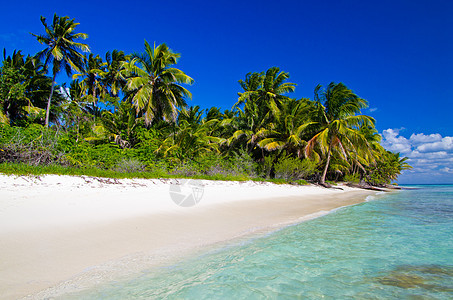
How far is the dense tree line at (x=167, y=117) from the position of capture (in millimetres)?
13477

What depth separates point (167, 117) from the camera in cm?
1720

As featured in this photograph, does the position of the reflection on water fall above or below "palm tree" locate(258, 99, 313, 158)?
below

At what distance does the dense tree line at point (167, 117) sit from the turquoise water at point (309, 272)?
794 cm

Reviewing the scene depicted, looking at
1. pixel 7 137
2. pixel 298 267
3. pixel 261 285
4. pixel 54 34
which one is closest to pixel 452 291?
pixel 298 267

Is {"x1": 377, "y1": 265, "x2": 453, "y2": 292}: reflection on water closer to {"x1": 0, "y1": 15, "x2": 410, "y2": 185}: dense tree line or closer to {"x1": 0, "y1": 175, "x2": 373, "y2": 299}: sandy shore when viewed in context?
{"x1": 0, "y1": 175, "x2": 373, "y2": 299}: sandy shore

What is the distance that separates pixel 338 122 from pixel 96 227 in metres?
18.5

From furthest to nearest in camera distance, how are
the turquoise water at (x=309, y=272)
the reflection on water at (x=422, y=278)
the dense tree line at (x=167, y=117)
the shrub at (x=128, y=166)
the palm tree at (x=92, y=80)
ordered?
the palm tree at (x=92, y=80) < the dense tree line at (x=167, y=117) < the shrub at (x=128, y=166) < the reflection on water at (x=422, y=278) < the turquoise water at (x=309, y=272)

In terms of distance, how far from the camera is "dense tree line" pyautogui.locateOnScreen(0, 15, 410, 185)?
13477 millimetres

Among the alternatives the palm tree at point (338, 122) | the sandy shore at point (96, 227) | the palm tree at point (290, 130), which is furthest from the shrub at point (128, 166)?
the palm tree at point (338, 122)

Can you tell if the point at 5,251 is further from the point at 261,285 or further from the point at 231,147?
the point at 231,147

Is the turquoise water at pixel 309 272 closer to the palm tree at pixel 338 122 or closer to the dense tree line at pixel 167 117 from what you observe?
the dense tree line at pixel 167 117

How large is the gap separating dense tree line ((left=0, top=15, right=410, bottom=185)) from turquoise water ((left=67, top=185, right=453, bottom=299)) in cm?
794

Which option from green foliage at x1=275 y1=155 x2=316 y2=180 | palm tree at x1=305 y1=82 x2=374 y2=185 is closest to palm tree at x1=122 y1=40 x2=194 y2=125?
green foliage at x1=275 y1=155 x2=316 y2=180

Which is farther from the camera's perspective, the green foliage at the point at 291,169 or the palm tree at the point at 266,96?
the palm tree at the point at 266,96
